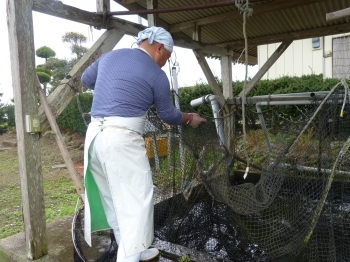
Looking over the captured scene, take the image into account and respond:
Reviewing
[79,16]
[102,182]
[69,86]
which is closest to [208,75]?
[79,16]

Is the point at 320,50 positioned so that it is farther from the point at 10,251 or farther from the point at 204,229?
the point at 10,251

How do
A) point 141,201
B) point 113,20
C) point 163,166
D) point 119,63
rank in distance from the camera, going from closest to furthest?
point 141,201, point 119,63, point 113,20, point 163,166

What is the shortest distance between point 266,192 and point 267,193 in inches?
0.7

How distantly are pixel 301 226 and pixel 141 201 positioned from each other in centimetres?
118

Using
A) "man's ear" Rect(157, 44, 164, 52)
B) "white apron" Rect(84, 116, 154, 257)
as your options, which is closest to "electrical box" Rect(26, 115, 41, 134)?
"white apron" Rect(84, 116, 154, 257)

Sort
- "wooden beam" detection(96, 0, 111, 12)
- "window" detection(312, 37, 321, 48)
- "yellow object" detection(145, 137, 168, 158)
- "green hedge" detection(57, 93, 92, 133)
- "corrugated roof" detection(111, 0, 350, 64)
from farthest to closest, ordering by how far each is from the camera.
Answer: "green hedge" detection(57, 93, 92, 133) → "window" detection(312, 37, 321, 48) → "corrugated roof" detection(111, 0, 350, 64) → "yellow object" detection(145, 137, 168, 158) → "wooden beam" detection(96, 0, 111, 12)

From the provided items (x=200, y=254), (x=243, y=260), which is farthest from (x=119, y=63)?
(x=243, y=260)

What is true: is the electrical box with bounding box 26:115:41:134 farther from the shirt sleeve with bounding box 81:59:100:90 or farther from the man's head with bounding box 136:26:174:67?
the man's head with bounding box 136:26:174:67

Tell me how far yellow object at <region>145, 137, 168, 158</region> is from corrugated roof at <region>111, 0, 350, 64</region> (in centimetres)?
168

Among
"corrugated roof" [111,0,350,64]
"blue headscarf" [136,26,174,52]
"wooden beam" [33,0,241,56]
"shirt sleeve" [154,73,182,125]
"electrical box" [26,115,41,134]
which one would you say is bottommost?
"electrical box" [26,115,41,134]

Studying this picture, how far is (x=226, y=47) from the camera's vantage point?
18.5 feet

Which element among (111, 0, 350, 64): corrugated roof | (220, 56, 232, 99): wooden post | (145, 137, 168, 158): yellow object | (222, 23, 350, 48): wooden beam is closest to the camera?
(145, 137, 168, 158): yellow object

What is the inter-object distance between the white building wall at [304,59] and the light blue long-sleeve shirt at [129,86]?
8178mm

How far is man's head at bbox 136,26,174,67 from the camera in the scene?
7.77 ft
